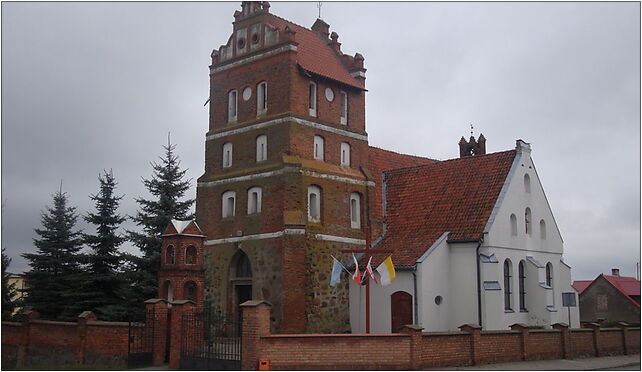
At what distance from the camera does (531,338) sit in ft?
83.5

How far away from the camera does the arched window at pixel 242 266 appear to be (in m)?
31.6

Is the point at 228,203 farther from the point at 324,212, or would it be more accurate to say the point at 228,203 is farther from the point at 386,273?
the point at 386,273

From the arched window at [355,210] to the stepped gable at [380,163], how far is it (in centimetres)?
88

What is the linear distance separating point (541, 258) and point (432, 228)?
19.0 ft

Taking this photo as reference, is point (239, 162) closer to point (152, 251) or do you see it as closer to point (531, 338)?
point (152, 251)

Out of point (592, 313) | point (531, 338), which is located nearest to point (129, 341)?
point (531, 338)

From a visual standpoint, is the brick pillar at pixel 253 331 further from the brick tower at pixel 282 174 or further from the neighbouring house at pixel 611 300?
the neighbouring house at pixel 611 300

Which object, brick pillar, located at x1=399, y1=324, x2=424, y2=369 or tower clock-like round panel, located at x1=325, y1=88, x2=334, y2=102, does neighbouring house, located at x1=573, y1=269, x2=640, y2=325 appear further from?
brick pillar, located at x1=399, y1=324, x2=424, y2=369

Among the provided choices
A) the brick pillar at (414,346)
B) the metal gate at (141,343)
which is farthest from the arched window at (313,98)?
the brick pillar at (414,346)

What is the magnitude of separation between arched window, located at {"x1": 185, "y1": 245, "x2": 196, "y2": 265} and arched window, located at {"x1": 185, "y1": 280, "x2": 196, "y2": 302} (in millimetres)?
809

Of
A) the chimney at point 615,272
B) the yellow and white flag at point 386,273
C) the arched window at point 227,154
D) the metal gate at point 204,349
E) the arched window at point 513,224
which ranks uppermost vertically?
the arched window at point 227,154

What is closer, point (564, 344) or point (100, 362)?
point (100, 362)

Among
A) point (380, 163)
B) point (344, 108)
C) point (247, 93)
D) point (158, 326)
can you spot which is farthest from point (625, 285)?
point (158, 326)

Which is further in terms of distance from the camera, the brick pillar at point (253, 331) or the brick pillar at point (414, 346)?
the brick pillar at point (414, 346)
